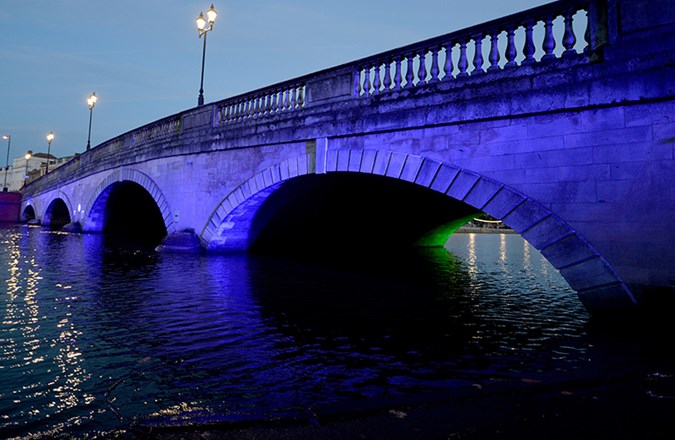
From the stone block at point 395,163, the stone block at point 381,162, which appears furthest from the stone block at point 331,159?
the stone block at point 395,163

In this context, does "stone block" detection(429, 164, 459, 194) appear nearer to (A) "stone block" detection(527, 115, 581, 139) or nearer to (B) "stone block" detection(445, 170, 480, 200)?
(B) "stone block" detection(445, 170, 480, 200)

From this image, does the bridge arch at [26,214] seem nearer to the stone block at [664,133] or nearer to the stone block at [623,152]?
the stone block at [623,152]

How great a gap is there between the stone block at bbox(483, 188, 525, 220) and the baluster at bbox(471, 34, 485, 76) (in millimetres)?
2196

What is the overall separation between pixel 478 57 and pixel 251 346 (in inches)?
242

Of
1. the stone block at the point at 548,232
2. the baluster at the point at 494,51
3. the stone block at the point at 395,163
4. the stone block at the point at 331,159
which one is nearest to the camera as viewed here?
the stone block at the point at 548,232

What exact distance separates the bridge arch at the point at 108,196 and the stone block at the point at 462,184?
10972 mm

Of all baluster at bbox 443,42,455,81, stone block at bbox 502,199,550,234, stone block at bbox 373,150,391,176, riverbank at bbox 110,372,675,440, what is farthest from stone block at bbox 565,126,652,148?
riverbank at bbox 110,372,675,440

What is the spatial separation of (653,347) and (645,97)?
10.8 ft

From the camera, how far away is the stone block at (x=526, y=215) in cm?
630

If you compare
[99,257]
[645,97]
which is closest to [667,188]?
[645,97]

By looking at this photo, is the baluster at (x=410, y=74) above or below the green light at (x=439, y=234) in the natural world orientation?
above

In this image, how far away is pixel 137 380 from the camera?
338 cm

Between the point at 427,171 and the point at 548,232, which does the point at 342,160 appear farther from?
the point at 548,232

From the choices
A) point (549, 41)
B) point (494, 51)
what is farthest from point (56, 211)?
point (549, 41)
